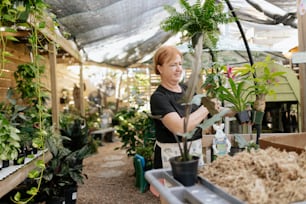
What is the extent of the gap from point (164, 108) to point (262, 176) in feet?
1.97

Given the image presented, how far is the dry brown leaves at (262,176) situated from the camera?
23.5 inches

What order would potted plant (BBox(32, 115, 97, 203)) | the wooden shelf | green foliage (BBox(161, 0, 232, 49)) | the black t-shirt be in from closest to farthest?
the black t-shirt
green foliage (BBox(161, 0, 232, 49))
the wooden shelf
potted plant (BBox(32, 115, 97, 203))

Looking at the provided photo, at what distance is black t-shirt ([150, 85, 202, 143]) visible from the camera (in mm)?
1236

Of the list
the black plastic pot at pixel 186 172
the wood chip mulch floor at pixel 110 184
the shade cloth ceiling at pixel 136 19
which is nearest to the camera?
the black plastic pot at pixel 186 172

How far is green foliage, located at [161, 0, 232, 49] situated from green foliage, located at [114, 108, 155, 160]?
2.19 meters

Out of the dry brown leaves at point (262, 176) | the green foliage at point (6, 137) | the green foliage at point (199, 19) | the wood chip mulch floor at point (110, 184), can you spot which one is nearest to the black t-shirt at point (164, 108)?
the green foliage at point (199, 19)

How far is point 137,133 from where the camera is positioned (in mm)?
3984

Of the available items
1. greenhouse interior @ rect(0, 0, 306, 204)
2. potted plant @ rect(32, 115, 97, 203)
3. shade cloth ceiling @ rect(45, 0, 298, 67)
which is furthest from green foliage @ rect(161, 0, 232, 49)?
potted plant @ rect(32, 115, 97, 203)

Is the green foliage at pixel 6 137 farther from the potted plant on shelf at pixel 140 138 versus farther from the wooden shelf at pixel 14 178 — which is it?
the potted plant on shelf at pixel 140 138

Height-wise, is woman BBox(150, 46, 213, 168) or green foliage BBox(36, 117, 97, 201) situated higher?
woman BBox(150, 46, 213, 168)

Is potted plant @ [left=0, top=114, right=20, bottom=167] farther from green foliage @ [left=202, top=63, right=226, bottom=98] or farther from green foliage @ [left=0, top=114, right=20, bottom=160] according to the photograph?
green foliage @ [left=202, top=63, right=226, bottom=98]

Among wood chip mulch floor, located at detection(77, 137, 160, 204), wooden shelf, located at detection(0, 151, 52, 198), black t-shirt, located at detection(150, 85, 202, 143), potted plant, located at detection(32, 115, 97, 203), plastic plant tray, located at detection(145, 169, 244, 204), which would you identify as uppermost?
black t-shirt, located at detection(150, 85, 202, 143)

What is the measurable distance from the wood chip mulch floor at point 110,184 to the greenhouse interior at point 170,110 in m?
0.02

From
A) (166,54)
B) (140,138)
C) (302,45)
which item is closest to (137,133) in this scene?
(140,138)
